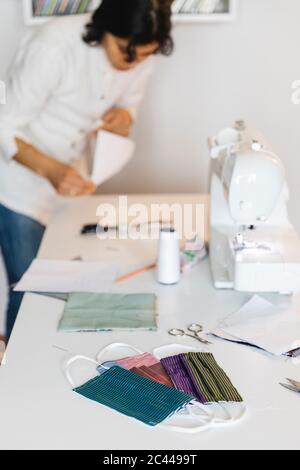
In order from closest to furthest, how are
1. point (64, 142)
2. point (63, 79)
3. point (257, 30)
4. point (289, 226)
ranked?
point (289, 226)
point (63, 79)
point (64, 142)
point (257, 30)

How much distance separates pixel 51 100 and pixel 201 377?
1.32 meters

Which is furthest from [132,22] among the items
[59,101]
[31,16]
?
[31,16]

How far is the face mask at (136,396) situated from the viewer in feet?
3.92

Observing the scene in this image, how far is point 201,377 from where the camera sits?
132 centimetres

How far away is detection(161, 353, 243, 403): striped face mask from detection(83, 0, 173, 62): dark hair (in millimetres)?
1140

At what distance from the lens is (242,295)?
1.73 metres

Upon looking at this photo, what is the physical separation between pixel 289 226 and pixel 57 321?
721 millimetres

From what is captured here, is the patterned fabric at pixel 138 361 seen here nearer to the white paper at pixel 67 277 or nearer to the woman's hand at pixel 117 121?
the white paper at pixel 67 277

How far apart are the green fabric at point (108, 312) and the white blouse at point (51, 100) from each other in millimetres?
731

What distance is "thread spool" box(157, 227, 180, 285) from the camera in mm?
1796

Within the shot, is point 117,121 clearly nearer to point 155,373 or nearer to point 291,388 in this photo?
point 155,373
